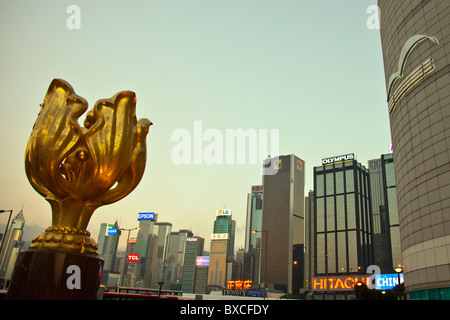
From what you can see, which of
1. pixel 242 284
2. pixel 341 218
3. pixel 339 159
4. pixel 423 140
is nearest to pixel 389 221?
pixel 341 218

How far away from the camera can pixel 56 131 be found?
11.2 meters

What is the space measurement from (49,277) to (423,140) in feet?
108

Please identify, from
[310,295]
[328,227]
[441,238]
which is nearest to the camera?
[441,238]

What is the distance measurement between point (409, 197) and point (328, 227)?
453 feet

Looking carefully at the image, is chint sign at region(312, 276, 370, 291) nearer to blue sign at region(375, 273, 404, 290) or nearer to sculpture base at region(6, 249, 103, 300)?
blue sign at region(375, 273, 404, 290)

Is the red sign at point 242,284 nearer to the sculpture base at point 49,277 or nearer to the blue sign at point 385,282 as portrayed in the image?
the blue sign at point 385,282

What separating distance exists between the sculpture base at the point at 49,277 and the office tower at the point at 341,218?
15792cm

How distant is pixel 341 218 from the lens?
16500 cm

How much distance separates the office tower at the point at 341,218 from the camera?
15650 centimetres

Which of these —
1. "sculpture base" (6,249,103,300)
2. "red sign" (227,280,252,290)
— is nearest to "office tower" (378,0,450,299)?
"sculpture base" (6,249,103,300)

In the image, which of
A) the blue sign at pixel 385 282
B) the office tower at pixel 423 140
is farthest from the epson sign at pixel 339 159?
the office tower at pixel 423 140

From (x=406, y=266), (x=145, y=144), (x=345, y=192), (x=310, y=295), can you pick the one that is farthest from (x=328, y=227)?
(x=145, y=144)

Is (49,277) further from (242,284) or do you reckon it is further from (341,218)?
(341,218)
